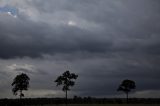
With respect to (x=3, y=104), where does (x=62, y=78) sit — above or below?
above

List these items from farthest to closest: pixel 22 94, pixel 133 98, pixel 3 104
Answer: pixel 133 98, pixel 22 94, pixel 3 104

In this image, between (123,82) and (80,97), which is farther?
(80,97)

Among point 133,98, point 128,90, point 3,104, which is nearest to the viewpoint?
point 3,104

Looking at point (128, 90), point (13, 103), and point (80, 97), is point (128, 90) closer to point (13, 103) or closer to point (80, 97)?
point (80, 97)

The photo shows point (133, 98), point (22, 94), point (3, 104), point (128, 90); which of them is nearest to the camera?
point (3, 104)

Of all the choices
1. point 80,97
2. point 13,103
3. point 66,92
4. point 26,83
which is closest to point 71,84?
point 66,92

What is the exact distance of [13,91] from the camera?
112188mm

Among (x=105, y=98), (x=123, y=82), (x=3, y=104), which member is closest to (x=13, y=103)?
(x=3, y=104)

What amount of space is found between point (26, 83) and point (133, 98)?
59.4 metres

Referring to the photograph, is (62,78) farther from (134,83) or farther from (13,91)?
(134,83)

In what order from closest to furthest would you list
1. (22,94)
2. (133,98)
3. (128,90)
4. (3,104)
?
(3,104), (22,94), (128,90), (133,98)

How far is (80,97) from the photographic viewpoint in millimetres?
157375

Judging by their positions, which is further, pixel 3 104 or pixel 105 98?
pixel 105 98

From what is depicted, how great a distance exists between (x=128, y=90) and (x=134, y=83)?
134 inches
